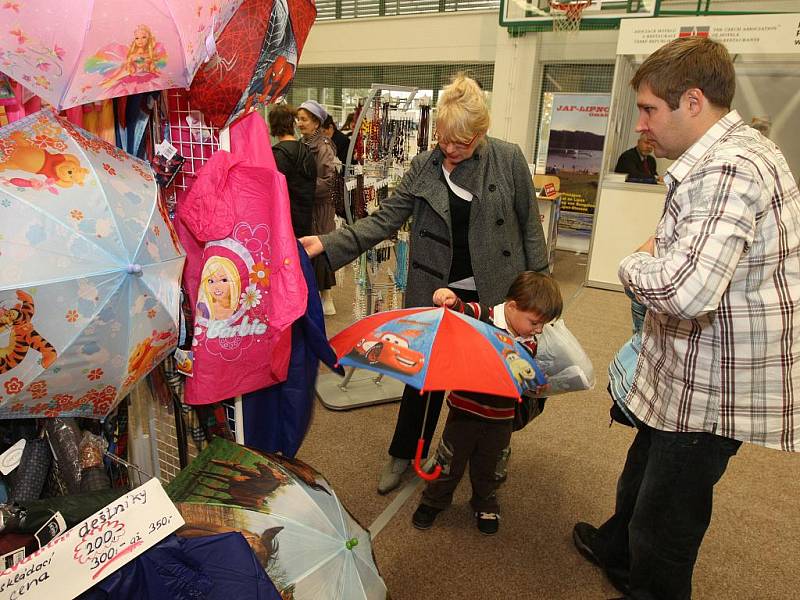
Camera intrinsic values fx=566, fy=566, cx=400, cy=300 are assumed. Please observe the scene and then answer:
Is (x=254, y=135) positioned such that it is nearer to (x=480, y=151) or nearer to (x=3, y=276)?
(x=3, y=276)

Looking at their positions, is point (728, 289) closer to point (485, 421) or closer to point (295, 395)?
point (485, 421)

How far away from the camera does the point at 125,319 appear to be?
111 cm

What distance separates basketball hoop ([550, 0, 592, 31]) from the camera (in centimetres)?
627

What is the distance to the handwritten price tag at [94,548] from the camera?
819 millimetres

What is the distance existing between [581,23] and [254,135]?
6.32 m

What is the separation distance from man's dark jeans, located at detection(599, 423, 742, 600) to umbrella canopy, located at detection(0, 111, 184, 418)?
1.29 m

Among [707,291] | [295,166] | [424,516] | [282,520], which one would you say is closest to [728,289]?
[707,291]

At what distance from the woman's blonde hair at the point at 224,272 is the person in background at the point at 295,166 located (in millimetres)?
2236

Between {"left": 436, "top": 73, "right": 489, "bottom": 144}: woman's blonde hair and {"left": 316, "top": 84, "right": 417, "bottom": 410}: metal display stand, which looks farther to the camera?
{"left": 316, "top": 84, "right": 417, "bottom": 410}: metal display stand

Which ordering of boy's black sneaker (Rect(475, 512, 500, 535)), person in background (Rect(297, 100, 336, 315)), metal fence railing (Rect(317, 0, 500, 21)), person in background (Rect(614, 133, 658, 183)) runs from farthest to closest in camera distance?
metal fence railing (Rect(317, 0, 500, 21)), person in background (Rect(614, 133, 658, 183)), person in background (Rect(297, 100, 336, 315)), boy's black sneaker (Rect(475, 512, 500, 535))

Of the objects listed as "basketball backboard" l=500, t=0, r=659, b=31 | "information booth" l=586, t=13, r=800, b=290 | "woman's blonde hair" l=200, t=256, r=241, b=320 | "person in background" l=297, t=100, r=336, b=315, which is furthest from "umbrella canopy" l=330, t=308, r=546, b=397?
"basketball backboard" l=500, t=0, r=659, b=31

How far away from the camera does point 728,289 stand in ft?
4.15

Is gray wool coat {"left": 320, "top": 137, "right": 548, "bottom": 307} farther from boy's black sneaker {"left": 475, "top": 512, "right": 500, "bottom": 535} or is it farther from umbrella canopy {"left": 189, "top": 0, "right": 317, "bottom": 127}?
boy's black sneaker {"left": 475, "top": 512, "right": 500, "bottom": 535}

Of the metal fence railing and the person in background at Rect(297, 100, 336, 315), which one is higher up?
the metal fence railing
